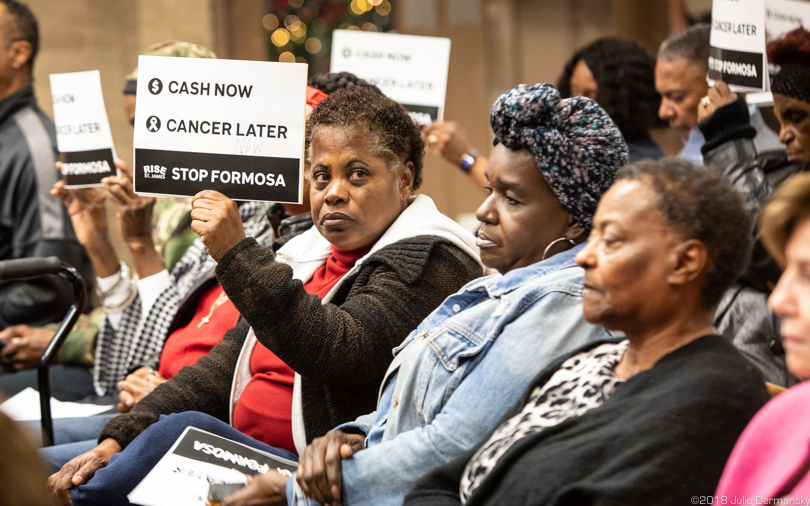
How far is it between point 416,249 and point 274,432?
0.67 meters

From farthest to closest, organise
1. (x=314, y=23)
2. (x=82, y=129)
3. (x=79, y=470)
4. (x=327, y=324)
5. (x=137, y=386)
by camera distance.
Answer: (x=314, y=23) → (x=82, y=129) → (x=137, y=386) → (x=79, y=470) → (x=327, y=324)

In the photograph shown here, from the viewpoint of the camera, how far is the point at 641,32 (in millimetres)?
8281

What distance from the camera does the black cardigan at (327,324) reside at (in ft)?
7.06

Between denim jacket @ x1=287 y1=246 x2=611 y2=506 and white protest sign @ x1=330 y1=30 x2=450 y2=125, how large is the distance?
7.47 feet

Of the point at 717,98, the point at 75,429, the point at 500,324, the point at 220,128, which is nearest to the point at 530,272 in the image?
the point at 500,324

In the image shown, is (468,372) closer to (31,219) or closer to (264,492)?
(264,492)

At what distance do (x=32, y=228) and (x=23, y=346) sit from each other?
1.99 feet

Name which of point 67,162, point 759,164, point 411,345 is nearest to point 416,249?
point 411,345

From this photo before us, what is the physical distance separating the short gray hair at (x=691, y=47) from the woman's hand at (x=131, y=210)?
242 centimetres

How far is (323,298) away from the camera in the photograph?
258 cm

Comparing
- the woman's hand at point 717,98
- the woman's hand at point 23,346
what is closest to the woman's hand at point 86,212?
the woman's hand at point 23,346

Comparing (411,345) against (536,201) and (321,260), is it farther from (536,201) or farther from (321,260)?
(321,260)

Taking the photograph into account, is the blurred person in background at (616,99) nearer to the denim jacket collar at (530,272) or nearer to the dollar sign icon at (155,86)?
the dollar sign icon at (155,86)

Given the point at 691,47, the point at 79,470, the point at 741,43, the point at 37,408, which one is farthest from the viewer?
A: the point at 691,47
